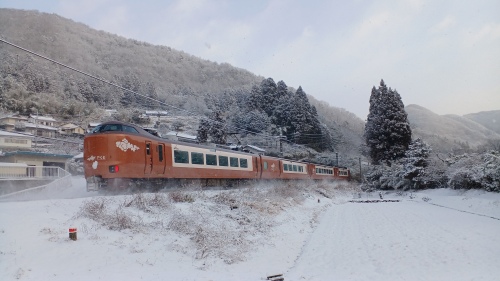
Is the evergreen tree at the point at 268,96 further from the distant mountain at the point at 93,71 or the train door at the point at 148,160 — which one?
the train door at the point at 148,160

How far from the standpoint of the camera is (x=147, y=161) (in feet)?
43.2

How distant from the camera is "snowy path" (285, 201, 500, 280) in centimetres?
732

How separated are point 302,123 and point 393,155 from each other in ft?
75.1

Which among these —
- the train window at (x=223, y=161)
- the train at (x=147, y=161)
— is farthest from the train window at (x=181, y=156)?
the train window at (x=223, y=161)

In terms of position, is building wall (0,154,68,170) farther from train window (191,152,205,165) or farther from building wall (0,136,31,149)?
train window (191,152,205,165)

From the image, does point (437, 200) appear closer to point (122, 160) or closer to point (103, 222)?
point (122, 160)

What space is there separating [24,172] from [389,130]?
35119mm

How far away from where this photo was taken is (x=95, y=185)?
39.8 feet

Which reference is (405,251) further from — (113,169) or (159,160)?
(113,169)

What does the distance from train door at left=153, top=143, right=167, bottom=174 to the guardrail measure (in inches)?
480

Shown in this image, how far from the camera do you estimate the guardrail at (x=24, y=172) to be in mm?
20812

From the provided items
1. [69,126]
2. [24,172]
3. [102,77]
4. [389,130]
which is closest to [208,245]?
[24,172]

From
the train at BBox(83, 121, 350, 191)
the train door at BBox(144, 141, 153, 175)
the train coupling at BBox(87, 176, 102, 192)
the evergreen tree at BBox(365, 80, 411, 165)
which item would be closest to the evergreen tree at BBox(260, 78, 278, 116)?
the evergreen tree at BBox(365, 80, 411, 165)

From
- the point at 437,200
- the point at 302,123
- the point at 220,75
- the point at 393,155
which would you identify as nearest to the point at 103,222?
the point at 437,200
